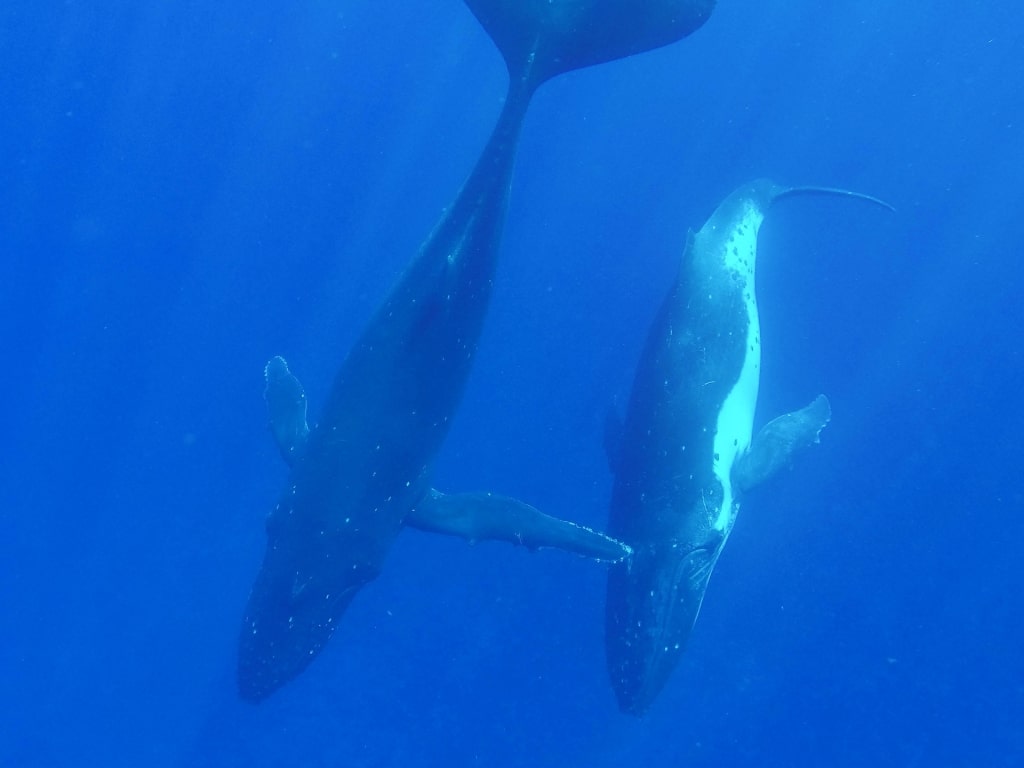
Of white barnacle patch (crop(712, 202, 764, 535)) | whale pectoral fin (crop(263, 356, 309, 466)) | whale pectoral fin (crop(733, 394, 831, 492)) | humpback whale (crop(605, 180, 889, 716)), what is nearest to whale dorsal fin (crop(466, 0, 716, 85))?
humpback whale (crop(605, 180, 889, 716))

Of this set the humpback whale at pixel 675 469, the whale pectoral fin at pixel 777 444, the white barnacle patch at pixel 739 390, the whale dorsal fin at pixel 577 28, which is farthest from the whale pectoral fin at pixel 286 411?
the whale pectoral fin at pixel 777 444

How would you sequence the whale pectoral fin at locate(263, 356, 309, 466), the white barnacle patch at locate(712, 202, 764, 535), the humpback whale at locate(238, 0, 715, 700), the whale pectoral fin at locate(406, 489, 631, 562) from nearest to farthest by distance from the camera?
the humpback whale at locate(238, 0, 715, 700), the whale pectoral fin at locate(406, 489, 631, 562), the whale pectoral fin at locate(263, 356, 309, 466), the white barnacle patch at locate(712, 202, 764, 535)

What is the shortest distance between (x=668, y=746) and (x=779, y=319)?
814cm

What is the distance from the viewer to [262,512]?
17062 millimetres

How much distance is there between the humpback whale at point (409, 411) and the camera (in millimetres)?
8359

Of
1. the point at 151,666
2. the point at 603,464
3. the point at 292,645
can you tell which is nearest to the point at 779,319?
the point at 603,464

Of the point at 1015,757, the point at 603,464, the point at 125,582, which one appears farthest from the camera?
the point at 125,582

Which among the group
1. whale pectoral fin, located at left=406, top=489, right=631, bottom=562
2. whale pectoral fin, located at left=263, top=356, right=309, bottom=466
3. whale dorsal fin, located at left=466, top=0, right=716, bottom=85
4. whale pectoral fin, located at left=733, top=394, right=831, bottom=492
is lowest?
whale pectoral fin, located at left=733, top=394, right=831, bottom=492

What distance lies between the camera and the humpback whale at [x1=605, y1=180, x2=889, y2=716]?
31.8ft

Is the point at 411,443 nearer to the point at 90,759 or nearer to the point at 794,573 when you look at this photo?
the point at 794,573

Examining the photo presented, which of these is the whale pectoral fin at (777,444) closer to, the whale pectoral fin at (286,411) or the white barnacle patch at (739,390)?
the white barnacle patch at (739,390)

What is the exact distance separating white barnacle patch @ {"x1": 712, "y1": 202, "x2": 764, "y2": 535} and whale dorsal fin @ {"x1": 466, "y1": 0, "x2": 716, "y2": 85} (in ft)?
11.2

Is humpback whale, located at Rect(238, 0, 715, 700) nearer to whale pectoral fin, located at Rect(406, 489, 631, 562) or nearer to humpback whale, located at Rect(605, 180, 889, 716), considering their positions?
whale pectoral fin, located at Rect(406, 489, 631, 562)

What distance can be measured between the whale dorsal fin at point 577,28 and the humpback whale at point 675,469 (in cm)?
279
